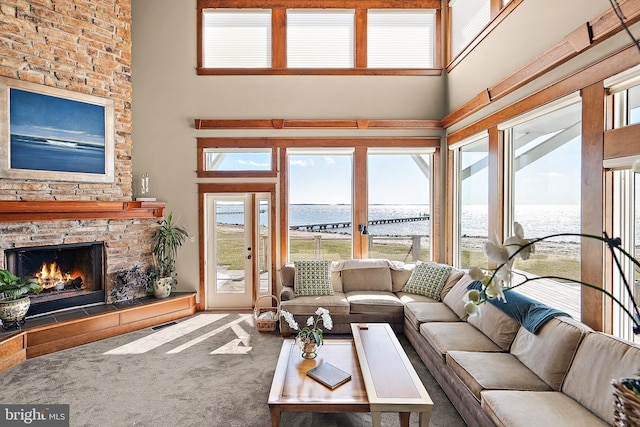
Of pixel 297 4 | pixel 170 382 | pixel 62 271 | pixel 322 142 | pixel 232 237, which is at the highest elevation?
pixel 297 4

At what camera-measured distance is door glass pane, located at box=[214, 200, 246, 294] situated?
506 centimetres

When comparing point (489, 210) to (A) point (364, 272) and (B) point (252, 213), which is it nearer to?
(A) point (364, 272)

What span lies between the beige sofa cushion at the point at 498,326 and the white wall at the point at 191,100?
9.91ft

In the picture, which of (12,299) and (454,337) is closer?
(454,337)

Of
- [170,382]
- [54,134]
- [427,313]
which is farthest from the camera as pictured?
[54,134]

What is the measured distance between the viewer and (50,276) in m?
4.07

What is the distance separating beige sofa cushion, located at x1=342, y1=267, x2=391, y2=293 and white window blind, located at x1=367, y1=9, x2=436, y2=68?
315 centimetres

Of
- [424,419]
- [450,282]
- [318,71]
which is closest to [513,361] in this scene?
[424,419]

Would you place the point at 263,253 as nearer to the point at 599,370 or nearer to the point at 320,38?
the point at 320,38

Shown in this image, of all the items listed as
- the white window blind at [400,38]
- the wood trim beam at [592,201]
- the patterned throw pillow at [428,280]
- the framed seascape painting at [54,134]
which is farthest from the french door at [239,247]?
the wood trim beam at [592,201]

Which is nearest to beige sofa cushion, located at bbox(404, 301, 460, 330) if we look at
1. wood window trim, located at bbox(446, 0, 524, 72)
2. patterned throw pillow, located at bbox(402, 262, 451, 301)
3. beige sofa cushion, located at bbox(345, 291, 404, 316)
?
Answer: beige sofa cushion, located at bbox(345, 291, 404, 316)

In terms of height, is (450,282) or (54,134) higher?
(54,134)

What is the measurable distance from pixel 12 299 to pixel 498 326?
15.8 feet

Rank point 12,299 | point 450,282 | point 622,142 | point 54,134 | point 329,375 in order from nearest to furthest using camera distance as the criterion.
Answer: point 622,142
point 329,375
point 12,299
point 54,134
point 450,282
